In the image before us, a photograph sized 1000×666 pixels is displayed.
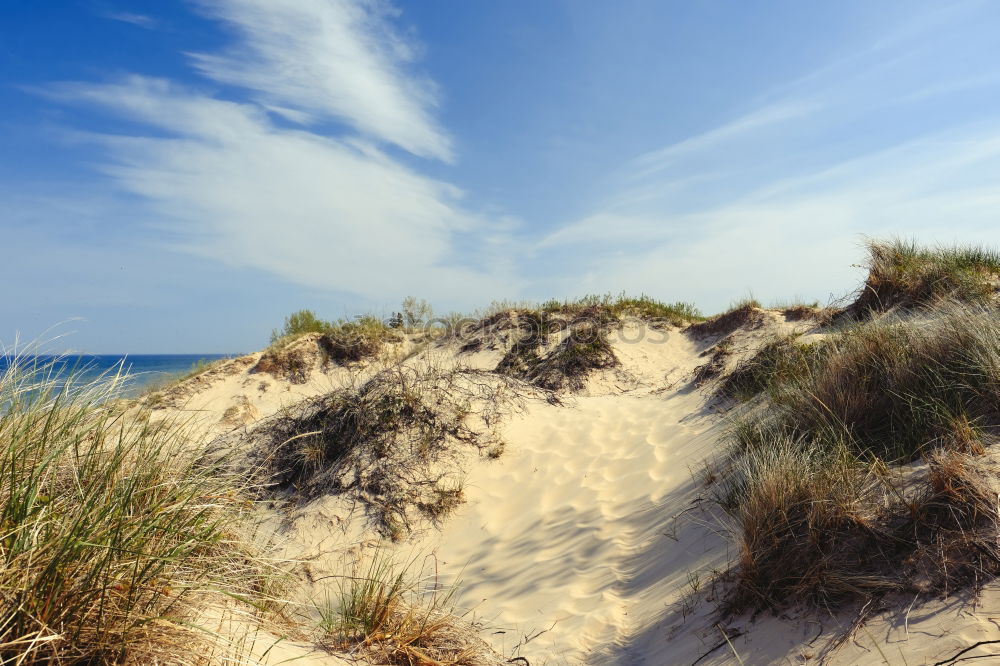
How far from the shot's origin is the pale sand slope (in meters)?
2.62

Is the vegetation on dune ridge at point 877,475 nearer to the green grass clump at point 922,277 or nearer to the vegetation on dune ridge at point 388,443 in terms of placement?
the green grass clump at point 922,277

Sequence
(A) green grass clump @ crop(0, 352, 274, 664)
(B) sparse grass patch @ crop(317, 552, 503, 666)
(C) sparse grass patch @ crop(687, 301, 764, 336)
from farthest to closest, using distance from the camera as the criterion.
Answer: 1. (C) sparse grass patch @ crop(687, 301, 764, 336)
2. (B) sparse grass patch @ crop(317, 552, 503, 666)
3. (A) green grass clump @ crop(0, 352, 274, 664)

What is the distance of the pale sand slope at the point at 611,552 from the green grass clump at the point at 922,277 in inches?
121

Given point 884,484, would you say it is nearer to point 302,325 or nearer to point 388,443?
point 388,443

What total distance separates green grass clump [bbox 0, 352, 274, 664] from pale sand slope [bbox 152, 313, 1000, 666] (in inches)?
85.2

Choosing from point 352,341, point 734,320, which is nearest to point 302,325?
point 352,341

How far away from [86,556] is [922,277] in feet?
31.9

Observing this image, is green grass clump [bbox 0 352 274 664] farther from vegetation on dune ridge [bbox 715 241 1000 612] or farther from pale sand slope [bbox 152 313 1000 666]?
vegetation on dune ridge [bbox 715 241 1000 612]

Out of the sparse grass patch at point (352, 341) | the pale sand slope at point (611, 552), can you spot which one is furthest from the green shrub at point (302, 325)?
the pale sand slope at point (611, 552)

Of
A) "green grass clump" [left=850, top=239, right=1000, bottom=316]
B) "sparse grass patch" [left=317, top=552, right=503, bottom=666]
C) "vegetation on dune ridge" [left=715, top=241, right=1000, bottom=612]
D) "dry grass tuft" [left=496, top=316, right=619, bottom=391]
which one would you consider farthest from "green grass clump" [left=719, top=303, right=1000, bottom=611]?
"dry grass tuft" [left=496, top=316, right=619, bottom=391]

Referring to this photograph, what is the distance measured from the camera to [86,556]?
205cm

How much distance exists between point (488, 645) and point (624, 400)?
666 centimetres

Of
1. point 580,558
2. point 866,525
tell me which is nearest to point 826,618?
point 866,525

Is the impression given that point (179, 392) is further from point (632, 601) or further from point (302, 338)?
point (632, 601)
